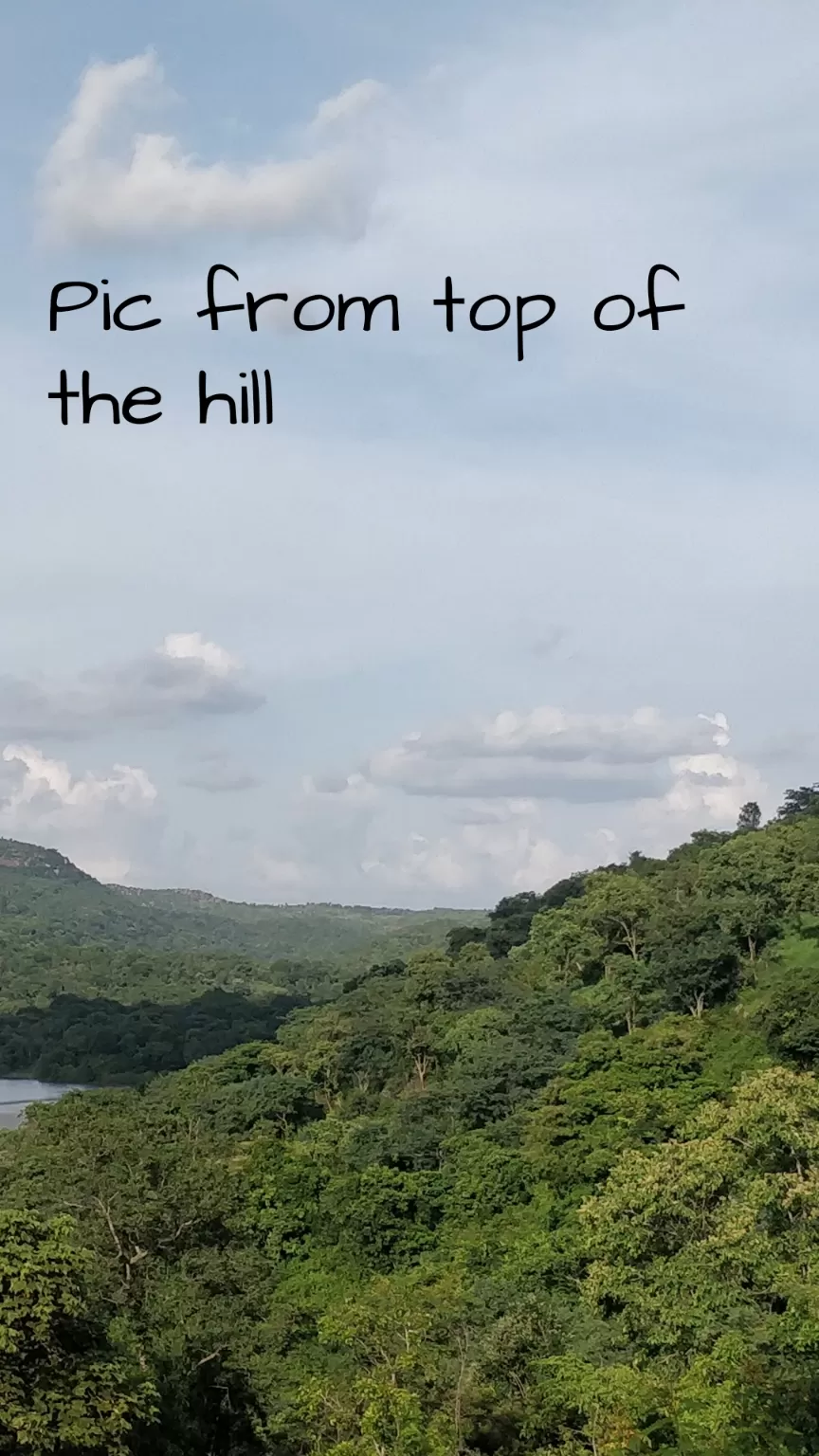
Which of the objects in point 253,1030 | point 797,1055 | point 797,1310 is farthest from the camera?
point 253,1030

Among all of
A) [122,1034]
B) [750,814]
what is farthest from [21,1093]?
[750,814]

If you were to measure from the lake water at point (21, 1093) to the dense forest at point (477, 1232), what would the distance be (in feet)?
142

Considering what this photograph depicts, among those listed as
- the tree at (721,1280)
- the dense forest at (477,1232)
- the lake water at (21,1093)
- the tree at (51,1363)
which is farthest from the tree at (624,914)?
the lake water at (21,1093)

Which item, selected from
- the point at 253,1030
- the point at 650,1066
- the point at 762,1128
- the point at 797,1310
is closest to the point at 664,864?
the point at 650,1066

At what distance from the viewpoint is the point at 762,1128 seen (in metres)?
23.9

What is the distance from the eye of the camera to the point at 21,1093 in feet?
365

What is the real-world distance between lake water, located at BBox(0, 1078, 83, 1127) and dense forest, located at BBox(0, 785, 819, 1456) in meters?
43.2

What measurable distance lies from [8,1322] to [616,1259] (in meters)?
11.2

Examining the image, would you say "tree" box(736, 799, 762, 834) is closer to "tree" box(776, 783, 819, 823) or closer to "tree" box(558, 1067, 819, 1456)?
"tree" box(776, 783, 819, 823)

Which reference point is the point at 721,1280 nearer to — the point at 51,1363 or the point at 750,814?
the point at 51,1363

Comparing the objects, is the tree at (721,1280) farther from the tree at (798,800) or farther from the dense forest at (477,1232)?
the tree at (798,800)

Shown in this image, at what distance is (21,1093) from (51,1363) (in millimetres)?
101996

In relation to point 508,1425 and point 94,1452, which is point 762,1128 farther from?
point 94,1452

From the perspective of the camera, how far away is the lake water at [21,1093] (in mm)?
96938
